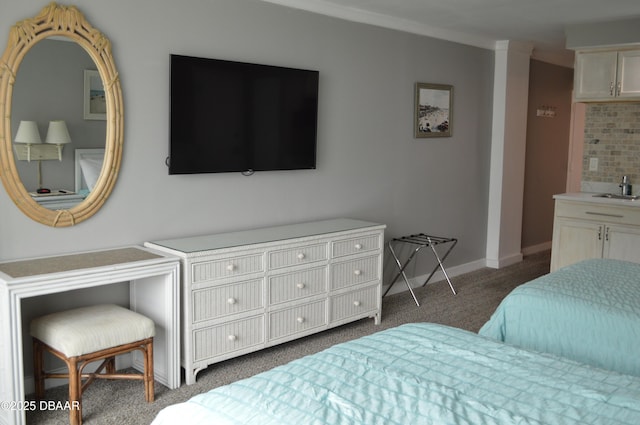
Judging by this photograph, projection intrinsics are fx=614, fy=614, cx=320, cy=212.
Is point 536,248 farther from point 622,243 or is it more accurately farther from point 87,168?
point 87,168

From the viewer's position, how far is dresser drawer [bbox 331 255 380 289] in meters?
4.27

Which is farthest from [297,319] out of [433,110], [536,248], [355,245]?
[536,248]

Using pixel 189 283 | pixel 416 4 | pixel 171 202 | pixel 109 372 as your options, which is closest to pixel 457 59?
pixel 416 4

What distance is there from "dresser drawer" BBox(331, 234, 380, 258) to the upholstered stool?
1490mm

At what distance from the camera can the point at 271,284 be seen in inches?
151

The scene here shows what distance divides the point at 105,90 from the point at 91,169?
1.47 ft

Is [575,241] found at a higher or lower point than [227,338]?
higher

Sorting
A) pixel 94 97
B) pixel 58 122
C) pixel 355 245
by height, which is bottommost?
pixel 355 245

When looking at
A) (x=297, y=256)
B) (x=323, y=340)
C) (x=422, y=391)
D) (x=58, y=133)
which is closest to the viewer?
(x=422, y=391)

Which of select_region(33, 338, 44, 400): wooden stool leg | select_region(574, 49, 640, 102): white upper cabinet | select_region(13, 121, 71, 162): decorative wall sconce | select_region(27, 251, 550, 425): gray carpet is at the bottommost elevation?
select_region(27, 251, 550, 425): gray carpet

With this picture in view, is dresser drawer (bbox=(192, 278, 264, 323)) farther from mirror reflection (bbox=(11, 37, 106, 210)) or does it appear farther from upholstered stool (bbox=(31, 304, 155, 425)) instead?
mirror reflection (bbox=(11, 37, 106, 210))

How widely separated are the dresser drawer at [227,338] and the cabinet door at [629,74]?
366cm

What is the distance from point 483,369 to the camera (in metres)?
2.11

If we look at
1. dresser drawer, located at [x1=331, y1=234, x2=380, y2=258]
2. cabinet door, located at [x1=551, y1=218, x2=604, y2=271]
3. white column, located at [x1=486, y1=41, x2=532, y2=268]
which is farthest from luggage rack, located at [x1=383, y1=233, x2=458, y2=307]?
white column, located at [x1=486, y1=41, x2=532, y2=268]
